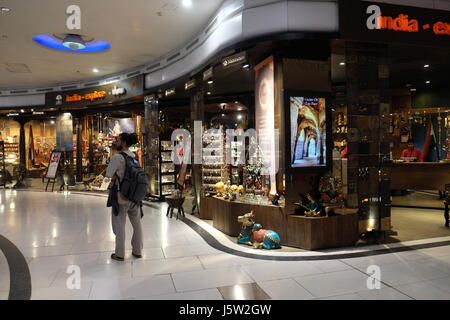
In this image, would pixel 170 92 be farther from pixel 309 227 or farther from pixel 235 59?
pixel 309 227

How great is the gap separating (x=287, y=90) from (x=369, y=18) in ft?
5.02

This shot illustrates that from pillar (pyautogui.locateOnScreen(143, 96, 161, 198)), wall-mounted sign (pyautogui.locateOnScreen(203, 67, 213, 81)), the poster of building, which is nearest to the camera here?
wall-mounted sign (pyautogui.locateOnScreen(203, 67, 213, 81))

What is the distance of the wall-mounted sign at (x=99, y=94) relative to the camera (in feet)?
31.9

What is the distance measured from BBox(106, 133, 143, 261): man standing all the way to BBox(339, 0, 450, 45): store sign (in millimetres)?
3365

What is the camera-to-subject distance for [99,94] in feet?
36.0

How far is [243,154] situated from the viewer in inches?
299

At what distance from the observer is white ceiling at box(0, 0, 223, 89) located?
5.59 m

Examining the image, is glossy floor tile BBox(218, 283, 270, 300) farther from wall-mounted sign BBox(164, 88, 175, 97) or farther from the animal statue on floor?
wall-mounted sign BBox(164, 88, 175, 97)

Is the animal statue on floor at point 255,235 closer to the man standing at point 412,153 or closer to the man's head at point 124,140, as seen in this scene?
the man's head at point 124,140

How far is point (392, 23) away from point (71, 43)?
6150 millimetres

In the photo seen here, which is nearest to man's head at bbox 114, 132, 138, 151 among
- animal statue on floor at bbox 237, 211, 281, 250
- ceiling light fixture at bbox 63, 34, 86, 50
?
animal statue on floor at bbox 237, 211, 281, 250

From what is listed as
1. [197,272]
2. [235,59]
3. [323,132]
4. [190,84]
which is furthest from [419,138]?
[197,272]

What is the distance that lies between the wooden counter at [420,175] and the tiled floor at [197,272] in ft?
12.3

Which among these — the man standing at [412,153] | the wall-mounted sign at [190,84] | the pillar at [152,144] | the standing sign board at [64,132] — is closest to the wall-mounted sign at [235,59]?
the wall-mounted sign at [190,84]
